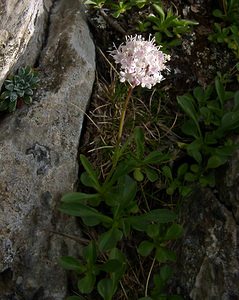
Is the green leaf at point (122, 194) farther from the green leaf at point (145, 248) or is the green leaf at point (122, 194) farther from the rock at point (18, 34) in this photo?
the rock at point (18, 34)

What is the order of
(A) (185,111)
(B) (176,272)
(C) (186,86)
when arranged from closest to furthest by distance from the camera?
(B) (176,272), (A) (185,111), (C) (186,86)

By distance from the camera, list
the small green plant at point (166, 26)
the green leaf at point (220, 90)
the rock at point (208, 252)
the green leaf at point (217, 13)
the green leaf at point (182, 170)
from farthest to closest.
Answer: the green leaf at point (217, 13) → the small green plant at point (166, 26) → the green leaf at point (220, 90) → the green leaf at point (182, 170) → the rock at point (208, 252)

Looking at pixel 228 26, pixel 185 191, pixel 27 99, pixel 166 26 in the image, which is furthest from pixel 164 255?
pixel 228 26

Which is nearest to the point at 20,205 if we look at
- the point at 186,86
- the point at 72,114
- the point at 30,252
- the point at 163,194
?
the point at 30,252

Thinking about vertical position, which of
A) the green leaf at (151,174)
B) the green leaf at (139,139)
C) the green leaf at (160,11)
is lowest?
the green leaf at (151,174)

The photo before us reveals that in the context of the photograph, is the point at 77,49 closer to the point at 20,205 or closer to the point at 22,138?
the point at 22,138

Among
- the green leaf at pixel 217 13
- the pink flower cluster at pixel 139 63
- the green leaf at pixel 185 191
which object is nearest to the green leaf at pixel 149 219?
the green leaf at pixel 185 191
